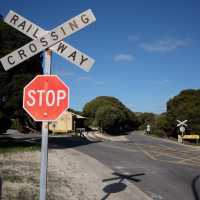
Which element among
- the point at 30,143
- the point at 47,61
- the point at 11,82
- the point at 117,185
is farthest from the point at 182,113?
the point at 47,61

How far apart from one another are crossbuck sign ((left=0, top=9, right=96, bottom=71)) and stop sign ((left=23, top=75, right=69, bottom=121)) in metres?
0.38

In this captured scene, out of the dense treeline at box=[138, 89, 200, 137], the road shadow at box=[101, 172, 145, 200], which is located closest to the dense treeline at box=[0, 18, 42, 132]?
the road shadow at box=[101, 172, 145, 200]

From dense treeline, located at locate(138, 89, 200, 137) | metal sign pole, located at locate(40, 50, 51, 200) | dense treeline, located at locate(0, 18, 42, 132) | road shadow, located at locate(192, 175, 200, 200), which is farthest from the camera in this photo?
dense treeline, located at locate(138, 89, 200, 137)

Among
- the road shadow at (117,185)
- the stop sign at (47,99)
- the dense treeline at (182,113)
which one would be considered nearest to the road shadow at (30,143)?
the road shadow at (117,185)

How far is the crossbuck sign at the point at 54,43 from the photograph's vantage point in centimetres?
471

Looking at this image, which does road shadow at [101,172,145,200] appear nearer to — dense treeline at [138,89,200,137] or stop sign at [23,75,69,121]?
stop sign at [23,75,69,121]

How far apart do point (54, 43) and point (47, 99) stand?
801 mm

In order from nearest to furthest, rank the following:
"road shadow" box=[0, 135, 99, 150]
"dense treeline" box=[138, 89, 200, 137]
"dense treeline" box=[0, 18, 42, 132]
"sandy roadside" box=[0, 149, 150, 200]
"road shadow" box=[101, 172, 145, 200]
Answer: "sandy roadside" box=[0, 149, 150, 200]
"road shadow" box=[101, 172, 145, 200]
"dense treeline" box=[0, 18, 42, 132]
"road shadow" box=[0, 135, 99, 150]
"dense treeline" box=[138, 89, 200, 137]

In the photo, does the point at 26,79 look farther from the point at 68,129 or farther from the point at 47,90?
the point at 68,129

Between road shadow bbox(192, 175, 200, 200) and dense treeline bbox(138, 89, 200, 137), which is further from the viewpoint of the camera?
dense treeline bbox(138, 89, 200, 137)

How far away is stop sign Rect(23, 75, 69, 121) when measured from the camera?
471cm

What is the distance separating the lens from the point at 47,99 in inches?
186

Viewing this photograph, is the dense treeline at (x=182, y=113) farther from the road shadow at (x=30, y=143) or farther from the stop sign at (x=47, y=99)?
the stop sign at (x=47, y=99)

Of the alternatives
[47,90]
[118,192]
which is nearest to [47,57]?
[47,90]
